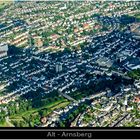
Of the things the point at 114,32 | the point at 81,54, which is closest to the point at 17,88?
the point at 81,54

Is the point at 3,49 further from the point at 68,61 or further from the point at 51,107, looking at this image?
the point at 51,107

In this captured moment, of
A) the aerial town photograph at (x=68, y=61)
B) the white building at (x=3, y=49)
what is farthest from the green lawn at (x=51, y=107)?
the white building at (x=3, y=49)

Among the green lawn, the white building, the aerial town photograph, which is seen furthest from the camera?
the white building

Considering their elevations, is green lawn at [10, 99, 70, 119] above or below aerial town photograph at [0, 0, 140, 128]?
above

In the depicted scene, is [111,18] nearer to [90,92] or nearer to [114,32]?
[114,32]

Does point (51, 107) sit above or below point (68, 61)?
above

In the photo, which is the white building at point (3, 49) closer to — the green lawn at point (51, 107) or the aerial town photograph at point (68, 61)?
the aerial town photograph at point (68, 61)

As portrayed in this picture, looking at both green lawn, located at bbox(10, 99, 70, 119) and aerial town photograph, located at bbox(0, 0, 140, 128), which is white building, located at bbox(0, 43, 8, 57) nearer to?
aerial town photograph, located at bbox(0, 0, 140, 128)

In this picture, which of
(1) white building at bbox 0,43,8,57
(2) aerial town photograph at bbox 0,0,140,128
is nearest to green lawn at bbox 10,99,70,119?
(2) aerial town photograph at bbox 0,0,140,128

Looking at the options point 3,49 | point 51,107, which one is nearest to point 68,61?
point 3,49
